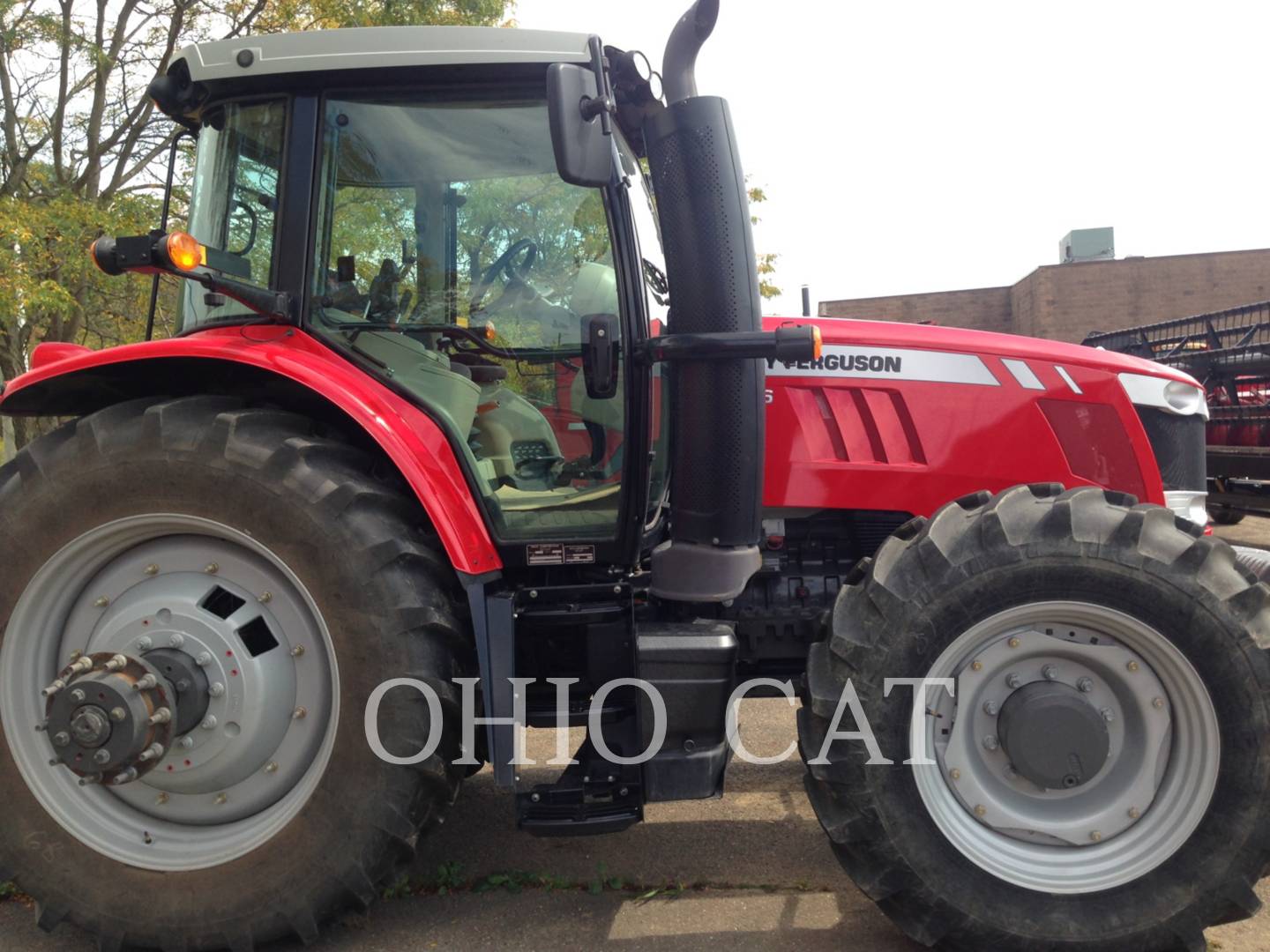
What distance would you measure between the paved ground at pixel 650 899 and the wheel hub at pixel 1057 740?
1.81 feet

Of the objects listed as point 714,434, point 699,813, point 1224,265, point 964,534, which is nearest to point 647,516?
point 714,434

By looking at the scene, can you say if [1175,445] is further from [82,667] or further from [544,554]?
[82,667]

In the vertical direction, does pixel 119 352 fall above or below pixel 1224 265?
below

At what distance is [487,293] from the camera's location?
2625 millimetres

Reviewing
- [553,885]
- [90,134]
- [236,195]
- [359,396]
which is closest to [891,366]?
[359,396]

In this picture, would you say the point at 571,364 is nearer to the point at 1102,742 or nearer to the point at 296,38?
the point at 296,38

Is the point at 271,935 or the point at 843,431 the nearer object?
the point at 271,935

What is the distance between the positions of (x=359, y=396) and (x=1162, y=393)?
2482 mm

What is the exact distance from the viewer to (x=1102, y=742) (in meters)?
2.30

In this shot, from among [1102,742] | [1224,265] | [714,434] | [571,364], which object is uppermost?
[1224,265]

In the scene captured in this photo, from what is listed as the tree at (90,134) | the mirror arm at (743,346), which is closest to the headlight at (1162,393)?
the mirror arm at (743,346)

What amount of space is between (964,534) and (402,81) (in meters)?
1.88

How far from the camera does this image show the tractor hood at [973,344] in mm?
2930

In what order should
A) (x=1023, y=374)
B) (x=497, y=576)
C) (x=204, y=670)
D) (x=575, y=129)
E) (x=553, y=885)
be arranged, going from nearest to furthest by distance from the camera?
1. (x=575, y=129)
2. (x=204, y=670)
3. (x=497, y=576)
4. (x=553, y=885)
5. (x=1023, y=374)
